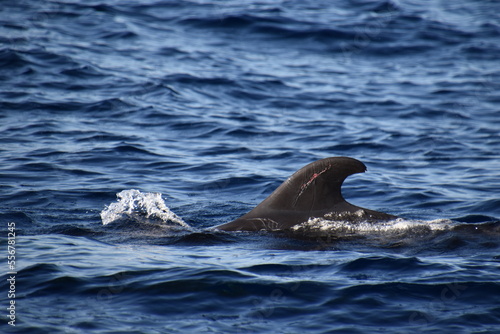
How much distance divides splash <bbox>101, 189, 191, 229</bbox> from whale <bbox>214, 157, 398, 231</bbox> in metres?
0.96

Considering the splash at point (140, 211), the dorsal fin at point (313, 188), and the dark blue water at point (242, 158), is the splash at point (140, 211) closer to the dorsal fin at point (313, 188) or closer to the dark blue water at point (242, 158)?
the dark blue water at point (242, 158)

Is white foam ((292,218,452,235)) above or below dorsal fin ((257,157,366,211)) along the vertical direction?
below

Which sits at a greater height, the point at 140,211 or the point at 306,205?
the point at 306,205

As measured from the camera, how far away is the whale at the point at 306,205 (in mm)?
8703

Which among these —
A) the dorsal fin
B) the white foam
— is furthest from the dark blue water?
the dorsal fin

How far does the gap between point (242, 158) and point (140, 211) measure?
171 inches

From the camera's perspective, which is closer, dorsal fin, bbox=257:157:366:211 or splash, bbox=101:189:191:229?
dorsal fin, bbox=257:157:366:211

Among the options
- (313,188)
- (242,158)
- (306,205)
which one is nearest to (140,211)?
(306,205)

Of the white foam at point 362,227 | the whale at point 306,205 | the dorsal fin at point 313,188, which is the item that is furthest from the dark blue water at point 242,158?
the dorsal fin at point 313,188

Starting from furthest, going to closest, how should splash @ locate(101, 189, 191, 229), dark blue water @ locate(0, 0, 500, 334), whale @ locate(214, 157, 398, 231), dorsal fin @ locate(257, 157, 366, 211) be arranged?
splash @ locate(101, 189, 191, 229), whale @ locate(214, 157, 398, 231), dorsal fin @ locate(257, 157, 366, 211), dark blue water @ locate(0, 0, 500, 334)

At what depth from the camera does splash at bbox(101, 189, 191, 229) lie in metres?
9.59

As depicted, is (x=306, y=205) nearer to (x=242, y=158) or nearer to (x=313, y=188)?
(x=313, y=188)

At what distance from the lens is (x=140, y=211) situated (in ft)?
32.8

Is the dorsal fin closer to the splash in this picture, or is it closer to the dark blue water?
the dark blue water
